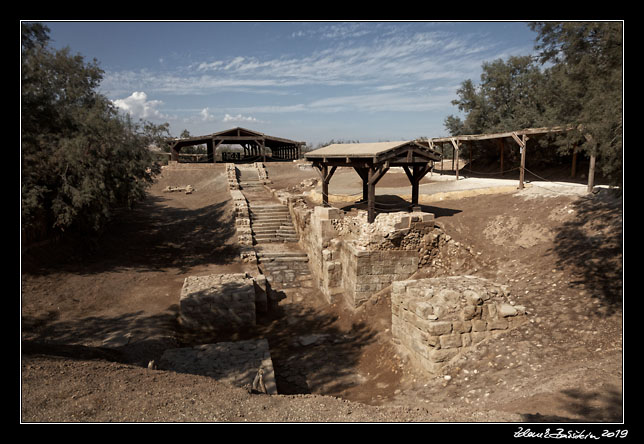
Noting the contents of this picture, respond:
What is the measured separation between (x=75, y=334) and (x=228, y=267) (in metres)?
5.77

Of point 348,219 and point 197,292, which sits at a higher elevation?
point 348,219

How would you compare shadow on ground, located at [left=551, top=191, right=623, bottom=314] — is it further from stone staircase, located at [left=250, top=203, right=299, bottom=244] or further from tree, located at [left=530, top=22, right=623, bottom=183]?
stone staircase, located at [left=250, top=203, right=299, bottom=244]

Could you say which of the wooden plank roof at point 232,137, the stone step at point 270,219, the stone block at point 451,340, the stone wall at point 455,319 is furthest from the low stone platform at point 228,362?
the wooden plank roof at point 232,137

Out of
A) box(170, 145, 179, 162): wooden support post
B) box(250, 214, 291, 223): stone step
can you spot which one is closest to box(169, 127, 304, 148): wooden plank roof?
box(170, 145, 179, 162): wooden support post

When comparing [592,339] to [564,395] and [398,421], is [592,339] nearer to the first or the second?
[564,395]

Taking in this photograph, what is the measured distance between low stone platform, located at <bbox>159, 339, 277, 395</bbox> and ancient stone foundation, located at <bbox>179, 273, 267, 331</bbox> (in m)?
1.74

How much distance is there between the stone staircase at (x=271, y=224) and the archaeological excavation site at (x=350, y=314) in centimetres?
12

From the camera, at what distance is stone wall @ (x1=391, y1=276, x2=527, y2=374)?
6.46m

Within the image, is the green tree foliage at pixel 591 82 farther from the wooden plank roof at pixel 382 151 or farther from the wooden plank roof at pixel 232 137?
the wooden plank roof at pixel 232 137

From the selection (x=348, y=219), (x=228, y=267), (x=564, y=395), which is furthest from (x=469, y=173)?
(x=564, y=395)

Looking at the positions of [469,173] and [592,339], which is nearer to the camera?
[592,339]

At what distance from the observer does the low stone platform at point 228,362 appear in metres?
6.70

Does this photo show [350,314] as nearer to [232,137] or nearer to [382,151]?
[382,151]

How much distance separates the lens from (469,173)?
25.6 meters
